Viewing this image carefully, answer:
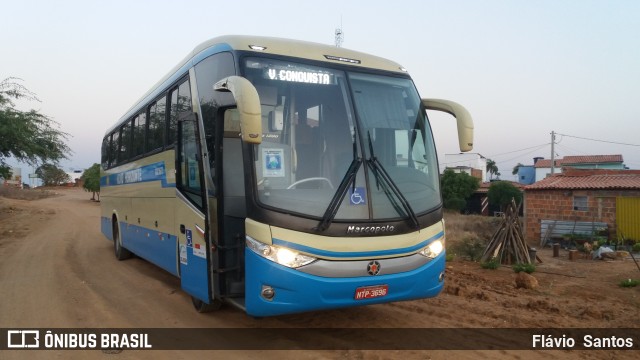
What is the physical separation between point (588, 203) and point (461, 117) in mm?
20524

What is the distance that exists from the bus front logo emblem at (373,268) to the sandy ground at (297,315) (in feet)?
3.13

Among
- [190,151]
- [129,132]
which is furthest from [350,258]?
[129,132]

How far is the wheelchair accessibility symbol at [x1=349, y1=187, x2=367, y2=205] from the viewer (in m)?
4.70

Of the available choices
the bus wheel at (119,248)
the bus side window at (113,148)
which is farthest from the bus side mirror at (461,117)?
the bus wheel at (119,248)

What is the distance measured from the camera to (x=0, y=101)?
64.6 ft

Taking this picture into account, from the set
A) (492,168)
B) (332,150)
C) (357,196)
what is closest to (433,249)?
(357,196)

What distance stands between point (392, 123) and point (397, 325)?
258 cm

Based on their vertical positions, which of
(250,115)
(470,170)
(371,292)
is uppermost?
(250,115)

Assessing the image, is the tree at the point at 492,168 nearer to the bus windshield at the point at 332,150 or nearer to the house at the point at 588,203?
the house at the point at 588,203

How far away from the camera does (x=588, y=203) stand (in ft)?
74.5

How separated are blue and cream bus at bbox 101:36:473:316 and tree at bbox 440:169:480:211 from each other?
127ft

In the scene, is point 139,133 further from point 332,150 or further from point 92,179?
point 92,179

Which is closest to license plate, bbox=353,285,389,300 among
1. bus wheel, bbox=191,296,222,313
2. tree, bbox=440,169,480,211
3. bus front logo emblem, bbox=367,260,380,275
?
bus front logo emblem, bbox=367,260,380,275

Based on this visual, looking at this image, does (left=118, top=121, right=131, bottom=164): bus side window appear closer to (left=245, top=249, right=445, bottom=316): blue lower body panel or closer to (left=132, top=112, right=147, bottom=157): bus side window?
(left=132, top=112, right=147, bottom=157): bus side window
